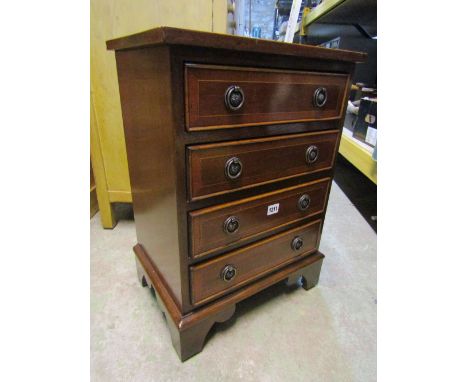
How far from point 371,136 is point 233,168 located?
3.23 ft

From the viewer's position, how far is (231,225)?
653mm

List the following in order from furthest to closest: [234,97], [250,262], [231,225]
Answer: [250,262] → [231,225] → [234,97]

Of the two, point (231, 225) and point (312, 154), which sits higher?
point (312, 154)

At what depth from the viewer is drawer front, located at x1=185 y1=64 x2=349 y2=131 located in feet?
1.62

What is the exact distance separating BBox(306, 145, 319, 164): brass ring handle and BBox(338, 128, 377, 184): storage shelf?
0.58m

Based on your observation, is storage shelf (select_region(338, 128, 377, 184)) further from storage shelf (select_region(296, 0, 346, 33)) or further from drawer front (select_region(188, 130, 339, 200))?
storage shelf (select_region(296, 0, 346, 33))

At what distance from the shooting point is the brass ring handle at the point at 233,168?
0.58m

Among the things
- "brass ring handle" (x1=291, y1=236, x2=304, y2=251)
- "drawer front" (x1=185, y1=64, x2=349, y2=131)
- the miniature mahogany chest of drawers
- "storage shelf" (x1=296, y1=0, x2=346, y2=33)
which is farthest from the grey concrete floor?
"storage shelf" (x1=296, y1=0, x2=346, y2=33)

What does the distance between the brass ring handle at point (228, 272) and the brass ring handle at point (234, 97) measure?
1.33ft

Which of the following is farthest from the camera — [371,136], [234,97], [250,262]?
[371,136]

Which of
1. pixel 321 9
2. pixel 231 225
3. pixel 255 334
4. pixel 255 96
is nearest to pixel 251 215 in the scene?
pixel 231 225

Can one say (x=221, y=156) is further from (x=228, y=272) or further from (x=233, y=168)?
(x=228, y=272)

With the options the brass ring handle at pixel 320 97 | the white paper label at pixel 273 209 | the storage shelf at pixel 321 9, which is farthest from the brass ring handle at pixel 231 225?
the storage shelf at pixel 321 9

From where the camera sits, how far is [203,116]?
511mm
